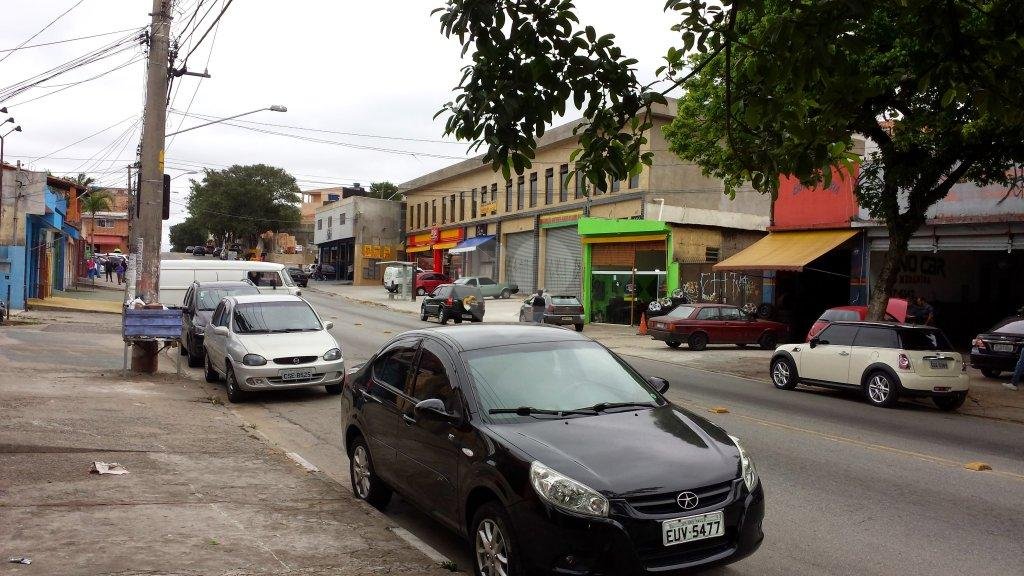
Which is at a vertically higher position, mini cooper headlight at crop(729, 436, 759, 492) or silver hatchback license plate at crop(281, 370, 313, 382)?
mini cooper headlight at crop(729, 436, 759, 492)

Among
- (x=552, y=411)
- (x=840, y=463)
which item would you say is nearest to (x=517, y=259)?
(x=840, y=463)

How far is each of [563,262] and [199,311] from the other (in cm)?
2785

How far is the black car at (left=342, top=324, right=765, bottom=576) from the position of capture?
451 cm

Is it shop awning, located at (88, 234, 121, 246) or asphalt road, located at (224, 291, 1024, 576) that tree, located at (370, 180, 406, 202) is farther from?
asphalt road, located at (224, 291, 1024, 576)

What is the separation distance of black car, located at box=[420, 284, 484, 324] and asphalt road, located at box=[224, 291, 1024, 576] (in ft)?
59.2

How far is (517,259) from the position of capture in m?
50.6

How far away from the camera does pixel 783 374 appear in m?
16.6

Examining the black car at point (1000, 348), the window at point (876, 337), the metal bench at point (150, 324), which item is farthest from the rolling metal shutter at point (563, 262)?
the metal bench at point (150, 324)

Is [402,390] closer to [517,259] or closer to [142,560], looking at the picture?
[142,560]

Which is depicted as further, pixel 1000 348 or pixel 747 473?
pixel 1000 348

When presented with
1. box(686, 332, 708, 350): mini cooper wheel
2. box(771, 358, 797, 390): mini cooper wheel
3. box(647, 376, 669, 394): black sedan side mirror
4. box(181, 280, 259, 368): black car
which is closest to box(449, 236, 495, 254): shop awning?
box(686, 332, 708, 350): mini cooper wheel

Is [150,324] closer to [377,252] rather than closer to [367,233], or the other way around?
[377,252]

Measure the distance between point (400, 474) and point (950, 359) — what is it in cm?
1125

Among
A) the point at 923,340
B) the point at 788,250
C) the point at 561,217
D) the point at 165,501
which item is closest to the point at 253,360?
the point at 165,501
